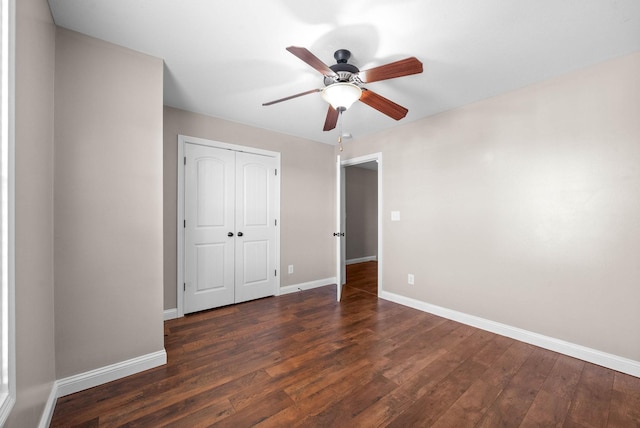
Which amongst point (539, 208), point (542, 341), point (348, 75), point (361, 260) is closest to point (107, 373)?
point (348, 75)

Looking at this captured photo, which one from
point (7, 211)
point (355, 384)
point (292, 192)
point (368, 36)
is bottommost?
point (355, 384)

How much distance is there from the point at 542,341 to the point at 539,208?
1.23m

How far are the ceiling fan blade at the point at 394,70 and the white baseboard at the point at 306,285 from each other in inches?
122

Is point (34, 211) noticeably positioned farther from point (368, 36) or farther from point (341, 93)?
point (368, 36)

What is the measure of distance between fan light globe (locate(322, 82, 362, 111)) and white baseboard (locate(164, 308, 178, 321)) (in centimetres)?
287

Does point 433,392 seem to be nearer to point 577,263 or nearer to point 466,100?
point 577,263

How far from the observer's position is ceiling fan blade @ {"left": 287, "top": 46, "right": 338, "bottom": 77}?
1.48 meters

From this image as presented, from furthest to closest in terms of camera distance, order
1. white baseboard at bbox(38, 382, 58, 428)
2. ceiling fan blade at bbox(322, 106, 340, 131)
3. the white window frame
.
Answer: ceiling fan blade at bbox(322, 106, 340, 131) → white baseboard at bbox(38, 382, 58, 428) → the white window frame

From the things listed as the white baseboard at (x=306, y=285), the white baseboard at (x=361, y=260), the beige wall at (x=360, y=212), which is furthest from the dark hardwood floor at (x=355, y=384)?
the beige wall at (x=360, y=212)

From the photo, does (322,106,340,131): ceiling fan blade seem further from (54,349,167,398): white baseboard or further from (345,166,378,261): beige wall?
(345,166,378,261): beige wall

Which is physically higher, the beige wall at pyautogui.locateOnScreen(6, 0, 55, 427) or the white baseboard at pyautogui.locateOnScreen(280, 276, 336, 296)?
the beige wall at pyautogui.locateOnScreen(6, 0, 55, 427)

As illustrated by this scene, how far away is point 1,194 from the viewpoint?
3.33ft

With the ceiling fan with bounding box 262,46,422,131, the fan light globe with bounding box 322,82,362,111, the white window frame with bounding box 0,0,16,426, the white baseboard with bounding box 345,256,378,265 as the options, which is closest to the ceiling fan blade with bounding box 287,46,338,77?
the ceiling fan with bounding box 262,46,422,131

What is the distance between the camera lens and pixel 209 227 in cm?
331
